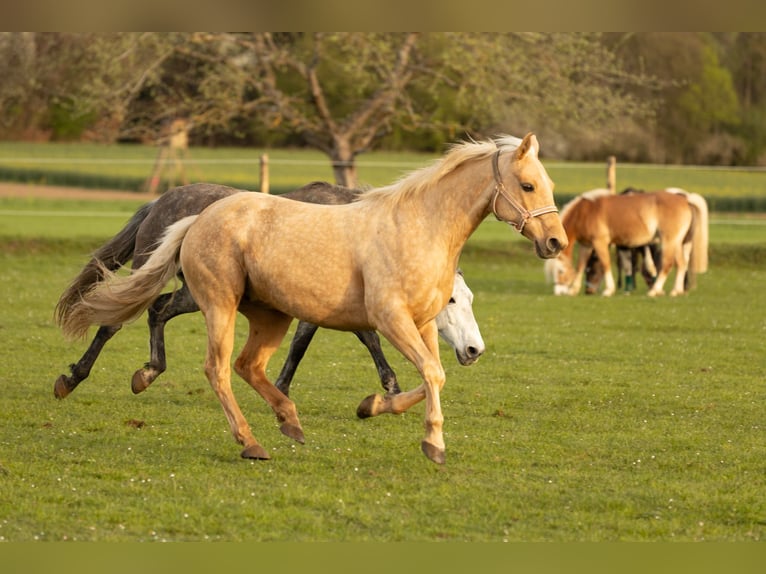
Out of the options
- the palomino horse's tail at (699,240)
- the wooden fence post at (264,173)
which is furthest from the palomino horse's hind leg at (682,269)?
the wooden fence post at (264,173)

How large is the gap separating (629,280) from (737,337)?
6.23m

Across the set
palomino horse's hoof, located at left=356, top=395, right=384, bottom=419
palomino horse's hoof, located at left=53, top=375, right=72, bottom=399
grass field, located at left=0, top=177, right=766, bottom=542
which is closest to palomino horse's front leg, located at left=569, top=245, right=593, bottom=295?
grass field, located at left=0, top=177, right=766, bottom=542

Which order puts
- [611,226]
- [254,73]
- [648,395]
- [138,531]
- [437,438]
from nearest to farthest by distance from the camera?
1. [138,531]
2. [437,438]
3. [648,395]
4. [611,226]
5. [254,73]

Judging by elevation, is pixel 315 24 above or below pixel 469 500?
above

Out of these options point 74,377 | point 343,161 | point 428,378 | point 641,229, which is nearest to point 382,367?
point 428,378

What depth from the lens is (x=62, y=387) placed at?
815 centimetres

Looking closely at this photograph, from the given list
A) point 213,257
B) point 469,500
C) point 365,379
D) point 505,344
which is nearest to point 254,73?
point 505,344

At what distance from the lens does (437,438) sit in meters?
6.11

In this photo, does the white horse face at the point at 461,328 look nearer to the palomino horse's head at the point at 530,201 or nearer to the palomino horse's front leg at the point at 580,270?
the palomino horse's head at the point at 530,201

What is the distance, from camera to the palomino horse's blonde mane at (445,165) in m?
6.30

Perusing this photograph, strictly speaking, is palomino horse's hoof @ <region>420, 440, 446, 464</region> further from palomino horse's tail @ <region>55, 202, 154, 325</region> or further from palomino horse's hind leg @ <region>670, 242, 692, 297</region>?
palomino horse's hind leg @ <region>670, 242, 692, 297</region>

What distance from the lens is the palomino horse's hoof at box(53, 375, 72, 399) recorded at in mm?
8148

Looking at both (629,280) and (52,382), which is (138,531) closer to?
(52,382)

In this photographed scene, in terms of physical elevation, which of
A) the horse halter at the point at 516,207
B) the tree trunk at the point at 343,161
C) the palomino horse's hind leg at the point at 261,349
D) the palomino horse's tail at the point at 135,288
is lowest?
the tree trunk at the point at 343,161
